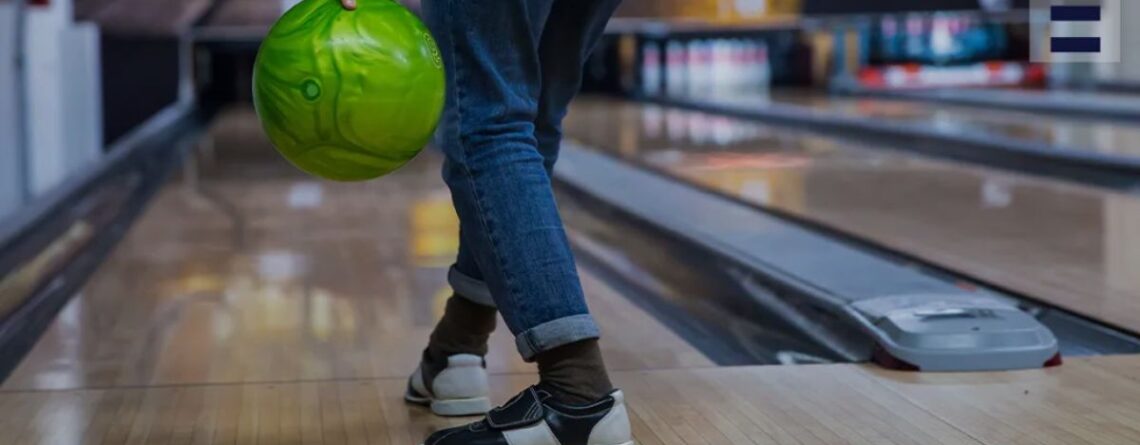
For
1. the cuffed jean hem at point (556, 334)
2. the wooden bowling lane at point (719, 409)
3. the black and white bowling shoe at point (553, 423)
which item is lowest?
the wooden bowling lane at point (719, 409)

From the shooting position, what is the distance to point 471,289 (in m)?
1.50

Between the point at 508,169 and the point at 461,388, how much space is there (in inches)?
12.8

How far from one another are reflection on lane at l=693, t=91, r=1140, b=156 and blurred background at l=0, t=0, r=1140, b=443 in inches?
1.3

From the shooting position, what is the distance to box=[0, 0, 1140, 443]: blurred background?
6.37 ft

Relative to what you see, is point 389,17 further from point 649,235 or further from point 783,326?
point 649,235

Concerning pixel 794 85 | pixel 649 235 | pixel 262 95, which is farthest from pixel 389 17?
pixel 794 85

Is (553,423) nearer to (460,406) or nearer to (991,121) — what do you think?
(460,406)

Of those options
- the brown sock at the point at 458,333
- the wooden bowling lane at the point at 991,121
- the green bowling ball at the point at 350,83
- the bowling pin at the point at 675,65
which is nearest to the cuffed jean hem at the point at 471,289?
the brown sock at the point at 458,333

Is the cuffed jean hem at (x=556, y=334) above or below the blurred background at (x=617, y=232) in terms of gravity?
above

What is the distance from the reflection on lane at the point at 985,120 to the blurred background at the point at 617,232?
0.11ft

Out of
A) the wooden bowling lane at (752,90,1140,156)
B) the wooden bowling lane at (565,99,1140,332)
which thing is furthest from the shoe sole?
the wooden bowling lane at (752,90,1140,156)

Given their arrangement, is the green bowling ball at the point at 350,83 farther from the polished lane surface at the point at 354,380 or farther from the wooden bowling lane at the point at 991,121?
the wooden bowling lane at the point at 991,121

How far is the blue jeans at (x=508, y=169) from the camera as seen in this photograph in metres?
1.26

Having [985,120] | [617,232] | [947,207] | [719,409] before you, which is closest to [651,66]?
[985,120]
